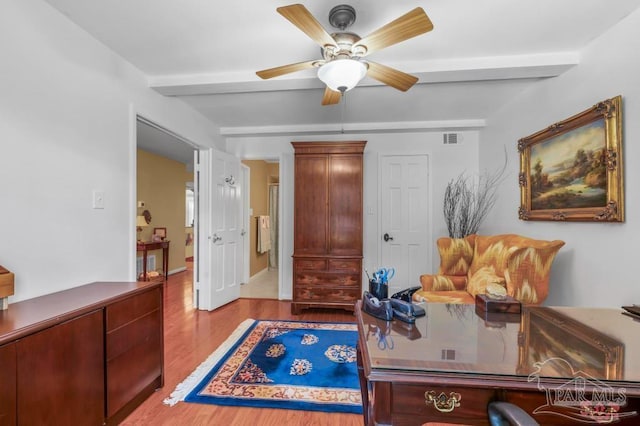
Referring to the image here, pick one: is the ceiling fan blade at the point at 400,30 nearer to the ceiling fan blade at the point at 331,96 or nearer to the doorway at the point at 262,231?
the ceiling fan blade at the point at 331,96

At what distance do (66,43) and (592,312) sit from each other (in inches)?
128

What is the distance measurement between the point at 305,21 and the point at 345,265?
2582mm

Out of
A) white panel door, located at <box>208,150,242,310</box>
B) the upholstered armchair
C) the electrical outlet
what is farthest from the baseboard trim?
the upholstered armchair

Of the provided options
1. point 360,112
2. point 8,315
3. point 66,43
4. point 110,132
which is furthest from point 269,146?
point 8,315

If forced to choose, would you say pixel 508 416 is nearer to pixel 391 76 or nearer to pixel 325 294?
pixel 391 76

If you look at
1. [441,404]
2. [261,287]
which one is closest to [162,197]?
[261,287]

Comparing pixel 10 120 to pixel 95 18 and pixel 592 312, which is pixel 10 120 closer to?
pixel 95 18

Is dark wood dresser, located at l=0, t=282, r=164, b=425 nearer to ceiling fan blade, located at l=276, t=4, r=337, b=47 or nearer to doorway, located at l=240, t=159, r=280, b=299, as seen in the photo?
ceiling fan blade, located at l=276, t=4, r=337, b=47

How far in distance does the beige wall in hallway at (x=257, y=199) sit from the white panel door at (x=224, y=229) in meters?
1.09

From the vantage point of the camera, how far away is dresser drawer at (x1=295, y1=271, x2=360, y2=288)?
3.36m

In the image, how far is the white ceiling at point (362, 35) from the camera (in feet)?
5.33

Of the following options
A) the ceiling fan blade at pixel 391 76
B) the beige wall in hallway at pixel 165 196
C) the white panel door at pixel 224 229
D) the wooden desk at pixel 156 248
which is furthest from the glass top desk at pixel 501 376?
the beige wall in hallway at pixel 165 196

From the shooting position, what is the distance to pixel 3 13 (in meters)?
1.41

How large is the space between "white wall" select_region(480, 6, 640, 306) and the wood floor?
5.93ft
